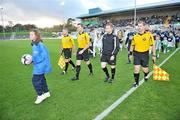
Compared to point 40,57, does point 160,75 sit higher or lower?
lower

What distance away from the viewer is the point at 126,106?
568cm

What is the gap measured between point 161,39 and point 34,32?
1412 cm

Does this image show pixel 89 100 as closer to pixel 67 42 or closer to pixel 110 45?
pixel 110 45

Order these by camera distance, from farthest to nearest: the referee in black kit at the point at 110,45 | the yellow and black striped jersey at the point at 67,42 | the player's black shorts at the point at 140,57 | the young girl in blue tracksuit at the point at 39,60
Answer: the yellow and black striped jersey at the point at 67,42
the referee in black kit at the point at 110,45
the player's black shorts at the point at 140,57
the young girl in blue tracksuit at the point at 39,60

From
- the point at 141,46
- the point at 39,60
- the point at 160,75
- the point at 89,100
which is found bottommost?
the point at 89,100

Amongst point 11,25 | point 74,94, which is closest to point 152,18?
point 74,94

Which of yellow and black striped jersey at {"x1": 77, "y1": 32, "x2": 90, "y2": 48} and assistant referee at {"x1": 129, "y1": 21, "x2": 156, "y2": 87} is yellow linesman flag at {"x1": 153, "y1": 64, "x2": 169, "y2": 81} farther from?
yellow and black striped jersey at {"x1": 77, "y1": 32, "x2": 90, "y2": 48}

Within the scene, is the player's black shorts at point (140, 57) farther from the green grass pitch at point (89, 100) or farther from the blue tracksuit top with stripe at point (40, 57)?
the blue tracksuit top with stripe at point (40, 57)

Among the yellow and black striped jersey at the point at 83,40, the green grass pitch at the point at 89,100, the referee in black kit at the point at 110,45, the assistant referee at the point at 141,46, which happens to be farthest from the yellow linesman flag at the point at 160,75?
the yellow and black striped jersey at the point at 83,40

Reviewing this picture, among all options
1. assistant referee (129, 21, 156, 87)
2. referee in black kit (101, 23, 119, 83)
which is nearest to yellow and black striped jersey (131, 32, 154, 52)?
assistant referee (129, 21, 156, 87)

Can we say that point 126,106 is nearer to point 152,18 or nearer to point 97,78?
point 97,78

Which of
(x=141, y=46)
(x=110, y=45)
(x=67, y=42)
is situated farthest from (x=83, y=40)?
(x=141, y=46)

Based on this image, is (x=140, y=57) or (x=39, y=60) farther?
(x=140, y=57)

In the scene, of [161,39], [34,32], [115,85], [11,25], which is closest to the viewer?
[34,32]
